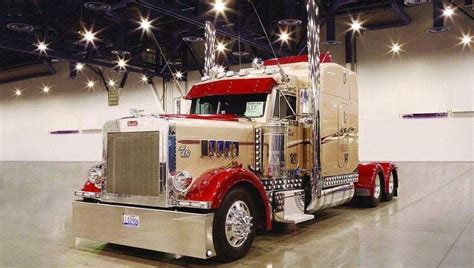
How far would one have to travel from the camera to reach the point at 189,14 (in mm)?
16078

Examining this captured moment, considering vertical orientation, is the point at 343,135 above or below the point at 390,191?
above

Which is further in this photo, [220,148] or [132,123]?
[220,148]

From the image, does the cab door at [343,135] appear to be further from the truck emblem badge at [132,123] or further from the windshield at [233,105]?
the truck emblem badge at [132,123]

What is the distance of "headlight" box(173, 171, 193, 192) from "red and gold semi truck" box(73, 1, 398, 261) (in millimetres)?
11

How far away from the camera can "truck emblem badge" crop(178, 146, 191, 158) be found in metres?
5.14

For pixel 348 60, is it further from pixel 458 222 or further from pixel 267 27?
pixel 458 222

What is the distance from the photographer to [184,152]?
5.19 meters

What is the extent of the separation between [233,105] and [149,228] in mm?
2379

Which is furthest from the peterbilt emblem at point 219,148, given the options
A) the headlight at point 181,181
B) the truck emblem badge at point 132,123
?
the truck emblem badge at point 132,123

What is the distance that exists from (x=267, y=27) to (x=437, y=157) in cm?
967

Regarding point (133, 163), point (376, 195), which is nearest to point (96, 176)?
point (133, 163)

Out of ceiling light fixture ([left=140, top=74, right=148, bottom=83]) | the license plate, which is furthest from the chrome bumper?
ceiling light fixture ([left=140, top=74, right=148, bottom=83])

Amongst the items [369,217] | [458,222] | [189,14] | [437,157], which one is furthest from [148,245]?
[437,157]

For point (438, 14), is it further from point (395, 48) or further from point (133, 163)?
point (133, 163)
